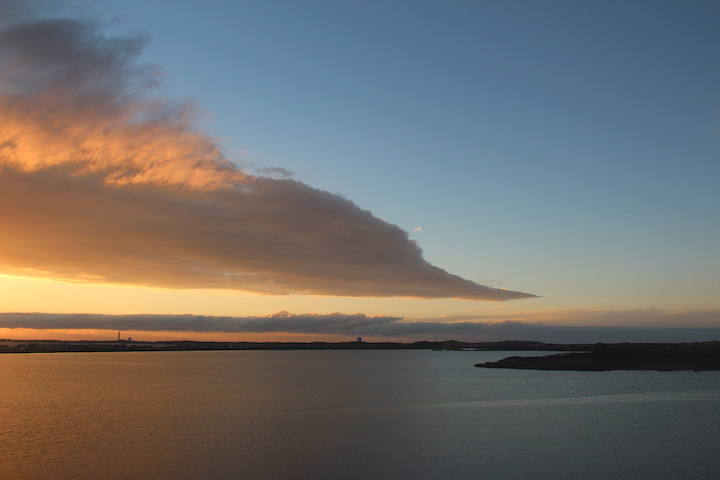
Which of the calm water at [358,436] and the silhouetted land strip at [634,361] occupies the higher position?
the calm water at [358,436]

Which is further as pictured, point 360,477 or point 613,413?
point 613,413

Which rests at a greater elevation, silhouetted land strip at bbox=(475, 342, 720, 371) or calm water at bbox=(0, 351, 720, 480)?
calm water at bbox=(0, 351, 720, 480)

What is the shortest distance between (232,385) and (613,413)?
42650 mm

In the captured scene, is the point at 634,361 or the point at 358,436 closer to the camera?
the point at 358,436

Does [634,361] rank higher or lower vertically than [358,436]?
lower

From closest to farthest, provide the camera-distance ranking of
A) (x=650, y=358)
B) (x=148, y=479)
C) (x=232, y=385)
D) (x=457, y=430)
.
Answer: (x=148, y=479) → (x=457, y=430) → (x=232, y=385) → (x=650, y=358)

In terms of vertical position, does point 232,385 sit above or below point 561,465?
below

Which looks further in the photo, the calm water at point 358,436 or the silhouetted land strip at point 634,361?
the silhouetted land strip at point 634,361

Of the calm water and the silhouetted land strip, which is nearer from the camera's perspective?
the calm water

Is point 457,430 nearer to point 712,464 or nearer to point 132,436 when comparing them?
point 712,464

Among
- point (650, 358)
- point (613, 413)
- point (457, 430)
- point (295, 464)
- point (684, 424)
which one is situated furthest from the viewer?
point (650, 358)

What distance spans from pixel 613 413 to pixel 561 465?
1922 cm

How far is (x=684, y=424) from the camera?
3216 centimetres

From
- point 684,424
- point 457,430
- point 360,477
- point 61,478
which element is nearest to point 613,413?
point 684,424
